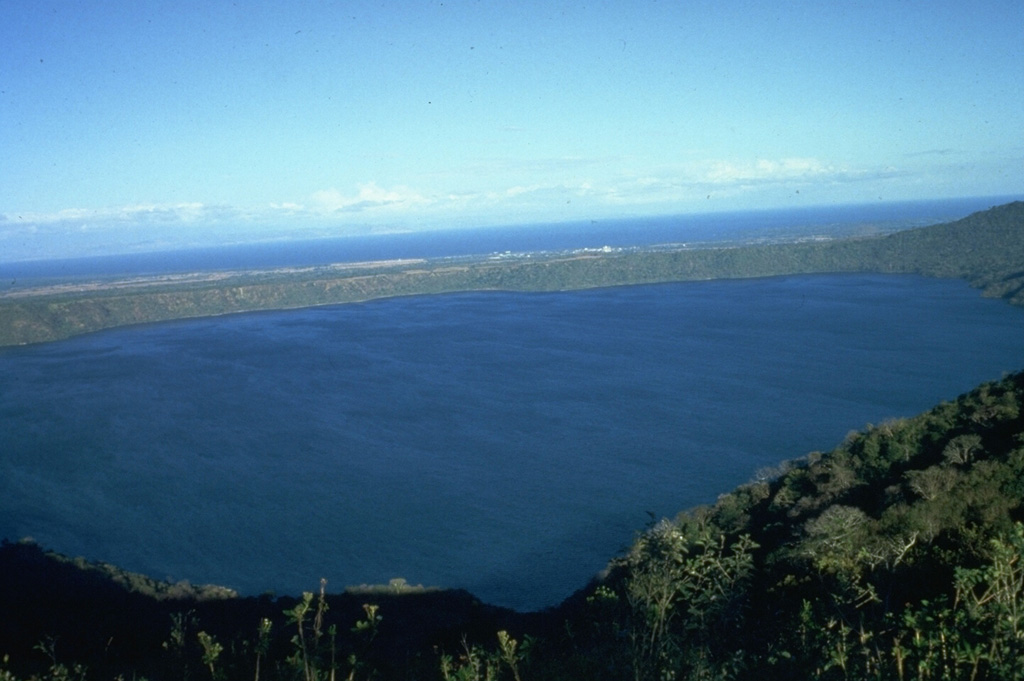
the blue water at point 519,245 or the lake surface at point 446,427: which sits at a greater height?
the blue water at point 519,245

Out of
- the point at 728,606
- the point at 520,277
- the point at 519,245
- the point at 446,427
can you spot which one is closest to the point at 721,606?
the point at 728,606

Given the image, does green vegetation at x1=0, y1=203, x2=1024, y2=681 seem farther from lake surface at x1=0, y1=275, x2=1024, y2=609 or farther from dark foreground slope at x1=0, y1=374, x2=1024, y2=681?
lake surface at x1=0, y1=275, x2=1024, y2=609

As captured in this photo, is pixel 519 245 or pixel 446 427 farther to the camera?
pixel 519 245

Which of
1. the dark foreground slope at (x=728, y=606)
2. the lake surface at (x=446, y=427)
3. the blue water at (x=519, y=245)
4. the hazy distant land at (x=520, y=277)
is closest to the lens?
the dark foreground slope at (x=728, y=606)

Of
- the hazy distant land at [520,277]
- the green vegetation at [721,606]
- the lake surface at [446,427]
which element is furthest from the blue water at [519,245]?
the green vegetation at [721,606]

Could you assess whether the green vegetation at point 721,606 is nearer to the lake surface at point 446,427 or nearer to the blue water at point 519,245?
the lake surface at point 446,427

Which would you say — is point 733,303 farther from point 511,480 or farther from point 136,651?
point 136,651

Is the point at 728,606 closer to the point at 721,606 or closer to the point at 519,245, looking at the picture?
the point at 721,606
